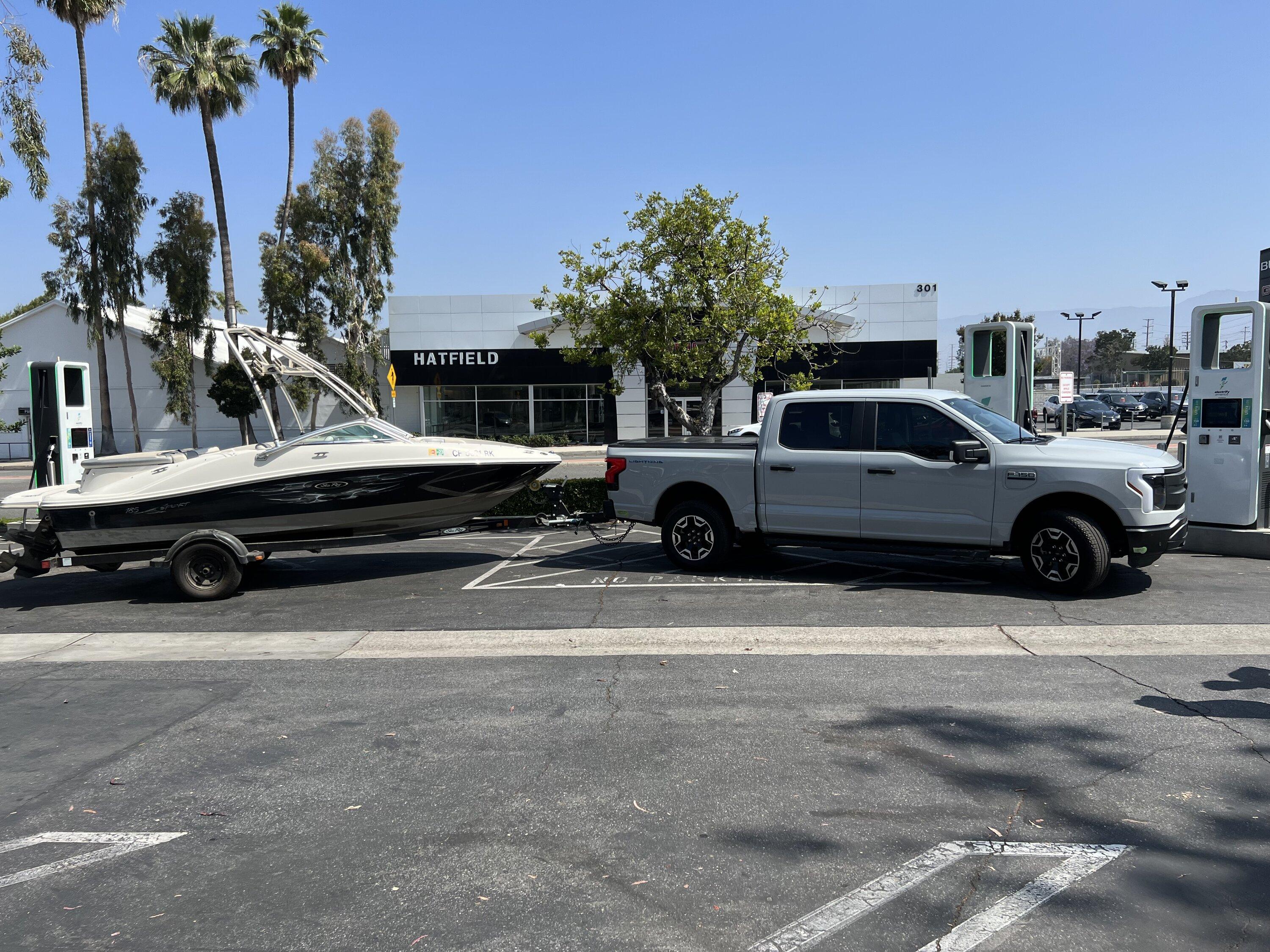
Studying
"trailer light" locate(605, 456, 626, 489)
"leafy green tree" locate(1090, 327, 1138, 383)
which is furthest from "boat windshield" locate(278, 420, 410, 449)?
"leafy green tree" locate(1090, 327, 1138, 383)

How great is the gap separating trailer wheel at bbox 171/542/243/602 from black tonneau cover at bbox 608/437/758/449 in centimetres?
424

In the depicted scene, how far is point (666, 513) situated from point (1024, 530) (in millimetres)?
3803

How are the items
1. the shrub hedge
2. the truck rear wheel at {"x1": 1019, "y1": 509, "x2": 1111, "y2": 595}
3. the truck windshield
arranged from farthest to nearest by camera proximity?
the shrub hedge < the truck windshield < the truck rear wheel at {"x1": 1019, "y1": 509, "x2": 1111, "y2": 595}

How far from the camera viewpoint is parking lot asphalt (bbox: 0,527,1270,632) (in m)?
8.27

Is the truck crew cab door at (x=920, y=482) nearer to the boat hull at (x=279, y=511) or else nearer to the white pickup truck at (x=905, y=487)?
the white pickup truck at (x=905, y=487)

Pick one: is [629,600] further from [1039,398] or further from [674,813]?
[1039,398]

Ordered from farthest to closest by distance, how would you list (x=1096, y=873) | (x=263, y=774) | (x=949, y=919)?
(x=263, y=774) < (x=1096, y=873) < (x=949, y=919)

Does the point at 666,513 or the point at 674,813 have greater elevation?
the point at 666,513

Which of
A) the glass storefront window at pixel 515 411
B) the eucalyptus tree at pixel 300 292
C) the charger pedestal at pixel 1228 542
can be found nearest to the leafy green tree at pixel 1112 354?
the glass storefront window at pixel 515 411

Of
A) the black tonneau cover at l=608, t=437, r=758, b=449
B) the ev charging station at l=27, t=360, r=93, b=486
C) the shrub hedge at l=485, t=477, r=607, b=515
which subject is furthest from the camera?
the shrub hedge at l=485, t=477, r=607, b=515

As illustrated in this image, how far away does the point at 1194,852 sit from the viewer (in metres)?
3.91

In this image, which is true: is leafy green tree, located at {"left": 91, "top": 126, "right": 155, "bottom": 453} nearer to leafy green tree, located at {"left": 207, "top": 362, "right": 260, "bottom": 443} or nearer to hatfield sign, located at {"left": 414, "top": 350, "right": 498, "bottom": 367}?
leafy green tree, located at {"left": 207, "top": 362, "right": 260, "bottom": 443}

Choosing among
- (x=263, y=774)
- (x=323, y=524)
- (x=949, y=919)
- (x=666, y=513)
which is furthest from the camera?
(x=666, y=513)

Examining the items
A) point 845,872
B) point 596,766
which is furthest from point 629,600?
point 845,872
